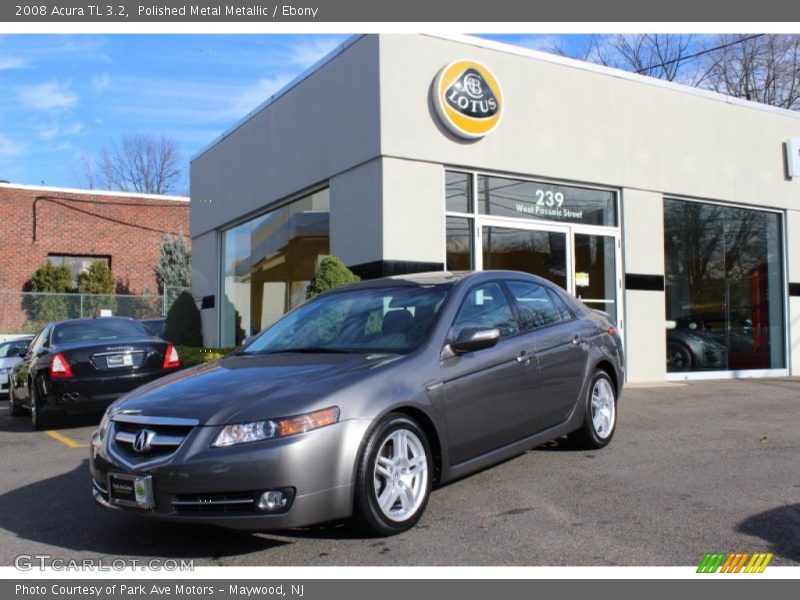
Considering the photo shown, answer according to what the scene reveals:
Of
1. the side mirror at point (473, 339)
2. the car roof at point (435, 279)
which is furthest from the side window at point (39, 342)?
the side mirror at point (473, 339)

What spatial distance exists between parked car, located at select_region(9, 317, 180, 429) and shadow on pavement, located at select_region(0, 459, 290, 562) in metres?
3.48

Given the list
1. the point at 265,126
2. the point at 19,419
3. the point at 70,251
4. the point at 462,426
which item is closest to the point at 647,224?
the point at 265,126

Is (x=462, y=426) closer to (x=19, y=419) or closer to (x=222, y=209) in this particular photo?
(x=19, y=419)

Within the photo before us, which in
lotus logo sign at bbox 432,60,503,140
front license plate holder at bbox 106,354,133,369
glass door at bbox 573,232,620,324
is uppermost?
lotus logo sign at bbox 432,60,503,140

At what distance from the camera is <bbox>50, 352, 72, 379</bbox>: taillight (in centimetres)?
918

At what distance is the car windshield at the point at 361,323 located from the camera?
16.8 feet

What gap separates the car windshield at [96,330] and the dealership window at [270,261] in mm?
2975

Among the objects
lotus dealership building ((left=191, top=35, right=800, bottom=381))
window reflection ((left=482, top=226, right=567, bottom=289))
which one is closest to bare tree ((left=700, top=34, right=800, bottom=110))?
lotus dealership building ((left=191, top=35, right=800, bottom=381))

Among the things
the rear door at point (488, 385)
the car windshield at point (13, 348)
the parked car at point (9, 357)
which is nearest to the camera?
the rear door at point (488, 385)

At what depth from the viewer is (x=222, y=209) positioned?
16109mm

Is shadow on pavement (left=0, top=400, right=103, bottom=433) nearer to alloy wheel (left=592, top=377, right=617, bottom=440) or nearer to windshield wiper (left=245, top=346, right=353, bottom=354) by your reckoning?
windshield wiper (left=245, top=346, right=353, bottom=354)

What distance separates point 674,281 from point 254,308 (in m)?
7.77

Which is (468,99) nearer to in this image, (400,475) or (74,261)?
(400,475)

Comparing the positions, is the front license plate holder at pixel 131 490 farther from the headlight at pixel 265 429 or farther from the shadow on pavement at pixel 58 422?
the shadow on pavement at pixel 58 422
